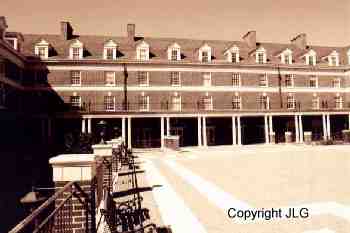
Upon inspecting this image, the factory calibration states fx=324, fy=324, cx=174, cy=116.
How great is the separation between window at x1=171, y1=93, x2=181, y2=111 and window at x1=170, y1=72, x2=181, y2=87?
1.20 m

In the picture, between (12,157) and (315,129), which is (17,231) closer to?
(12,157)

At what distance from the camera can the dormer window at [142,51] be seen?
33.1m

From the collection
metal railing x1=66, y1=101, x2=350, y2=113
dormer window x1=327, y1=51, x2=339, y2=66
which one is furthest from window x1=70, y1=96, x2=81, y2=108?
dormer window x1=327, y1=51, x2=339, y2=66

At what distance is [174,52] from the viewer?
34062 millimetres

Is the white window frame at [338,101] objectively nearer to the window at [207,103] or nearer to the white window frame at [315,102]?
the white window frame at [315,102]

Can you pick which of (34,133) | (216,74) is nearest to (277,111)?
(216,74)

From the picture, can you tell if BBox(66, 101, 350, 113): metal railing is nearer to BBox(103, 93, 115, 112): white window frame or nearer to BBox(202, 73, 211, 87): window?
BBox(103, 93, 115, 112): white window frame

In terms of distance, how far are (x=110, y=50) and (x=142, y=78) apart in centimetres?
431

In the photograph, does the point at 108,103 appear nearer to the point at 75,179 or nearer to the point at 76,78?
the point at 76,78

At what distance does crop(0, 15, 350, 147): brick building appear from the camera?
30844 millimetres

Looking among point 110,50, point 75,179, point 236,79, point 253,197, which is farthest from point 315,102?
point 75,179

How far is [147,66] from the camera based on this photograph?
3294 centimetres

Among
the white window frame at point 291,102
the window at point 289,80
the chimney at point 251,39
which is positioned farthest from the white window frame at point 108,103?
the window at point 289,80

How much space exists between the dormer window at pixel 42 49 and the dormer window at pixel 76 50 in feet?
7.20
